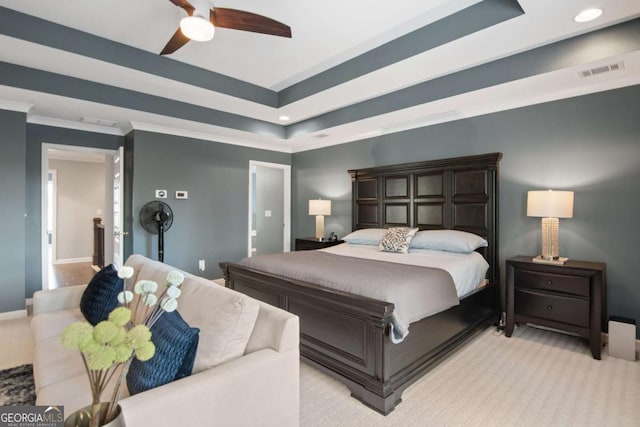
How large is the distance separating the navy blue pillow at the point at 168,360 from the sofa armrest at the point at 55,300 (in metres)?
1.83

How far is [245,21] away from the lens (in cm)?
214

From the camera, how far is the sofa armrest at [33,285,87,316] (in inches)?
99.5

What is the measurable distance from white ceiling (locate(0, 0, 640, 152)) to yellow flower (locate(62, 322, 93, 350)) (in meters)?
2.44

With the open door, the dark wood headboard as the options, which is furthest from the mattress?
the open door

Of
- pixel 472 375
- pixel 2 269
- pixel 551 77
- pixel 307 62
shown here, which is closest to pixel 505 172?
pixel 551 77

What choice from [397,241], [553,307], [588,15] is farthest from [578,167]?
[397,241]

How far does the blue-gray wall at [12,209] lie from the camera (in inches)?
141

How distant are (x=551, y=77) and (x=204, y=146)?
4.48 metres

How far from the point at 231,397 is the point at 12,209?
4.03 m

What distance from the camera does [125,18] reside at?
2.57 metres

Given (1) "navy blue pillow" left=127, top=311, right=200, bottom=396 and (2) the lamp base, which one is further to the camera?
(2) the lamp base

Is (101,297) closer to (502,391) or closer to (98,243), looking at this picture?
(502,391)

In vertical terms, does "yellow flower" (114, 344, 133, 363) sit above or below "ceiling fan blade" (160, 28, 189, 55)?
below

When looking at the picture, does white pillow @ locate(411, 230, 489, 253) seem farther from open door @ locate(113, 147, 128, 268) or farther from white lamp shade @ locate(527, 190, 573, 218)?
open door @ locate(113, 147, 128, 268)
